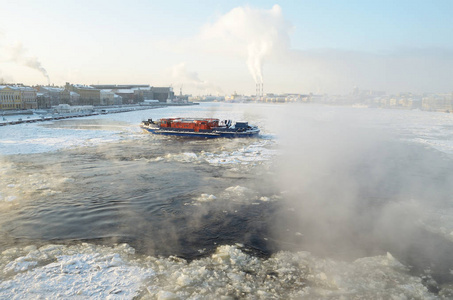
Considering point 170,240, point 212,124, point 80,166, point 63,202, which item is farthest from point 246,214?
point 212,124

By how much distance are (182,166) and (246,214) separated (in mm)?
10038

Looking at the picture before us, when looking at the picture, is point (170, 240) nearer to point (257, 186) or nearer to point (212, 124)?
point (257, 186)

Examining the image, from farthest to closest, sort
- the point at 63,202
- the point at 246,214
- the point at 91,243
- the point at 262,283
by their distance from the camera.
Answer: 1. the point at 63,202
2. the point at 246,214
3. the point at 91,243
4. the point at 262,283

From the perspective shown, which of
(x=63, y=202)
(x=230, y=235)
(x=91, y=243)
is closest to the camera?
(x=91, y=243)

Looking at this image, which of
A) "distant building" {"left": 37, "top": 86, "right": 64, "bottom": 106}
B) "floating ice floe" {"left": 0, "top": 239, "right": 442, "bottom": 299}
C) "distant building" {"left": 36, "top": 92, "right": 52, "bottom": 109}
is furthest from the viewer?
"distant building" {"left": 37, "top": 86, "right": 64, "bottom": 106}

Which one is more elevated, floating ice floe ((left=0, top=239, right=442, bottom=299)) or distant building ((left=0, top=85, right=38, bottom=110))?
distant building ((left=0, top=85, right=38, bottom=110))

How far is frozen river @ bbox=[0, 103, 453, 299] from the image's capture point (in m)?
7.53

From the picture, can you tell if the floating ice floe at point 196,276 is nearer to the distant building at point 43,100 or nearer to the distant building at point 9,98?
the distant building at point 9,98

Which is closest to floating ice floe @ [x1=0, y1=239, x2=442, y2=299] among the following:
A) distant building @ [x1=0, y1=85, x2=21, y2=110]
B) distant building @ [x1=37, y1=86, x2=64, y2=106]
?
distant building @ [x1=0, y1=85, x2=21, y2=110]

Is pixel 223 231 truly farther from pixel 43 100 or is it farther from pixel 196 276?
pixel 43 100

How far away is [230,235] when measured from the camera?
10422 mm

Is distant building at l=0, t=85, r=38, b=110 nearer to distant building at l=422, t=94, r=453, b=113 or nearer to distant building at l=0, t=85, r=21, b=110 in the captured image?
distant building at l=0, t=85, r=21, b=110

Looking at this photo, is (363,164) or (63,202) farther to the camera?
(363,164)

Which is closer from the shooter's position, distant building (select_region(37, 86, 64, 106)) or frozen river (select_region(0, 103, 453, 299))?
frozen river (select_region(0, 103, 453, 299))
